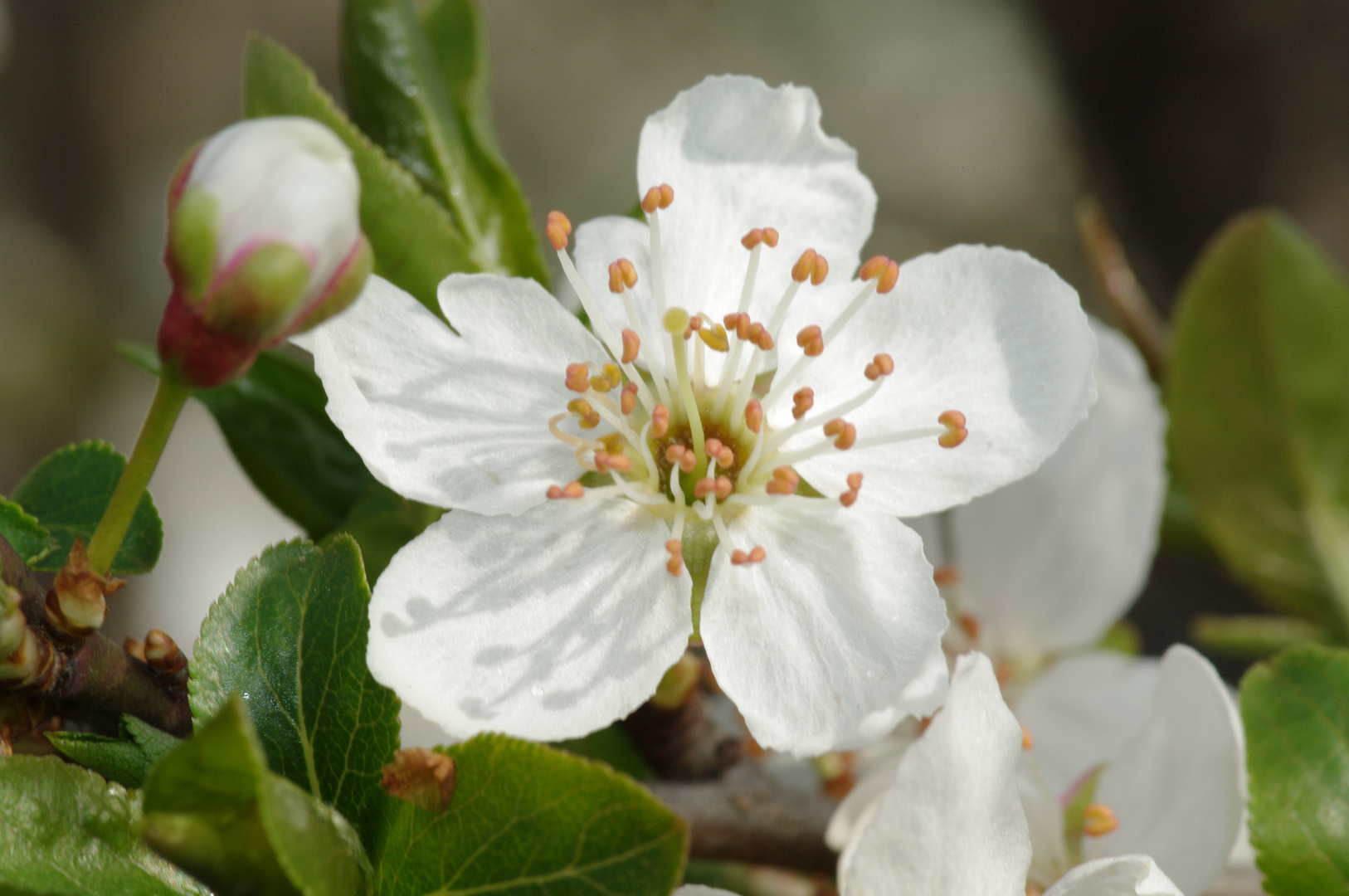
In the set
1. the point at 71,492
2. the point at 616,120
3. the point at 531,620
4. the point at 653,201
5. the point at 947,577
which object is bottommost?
the point at 616,120

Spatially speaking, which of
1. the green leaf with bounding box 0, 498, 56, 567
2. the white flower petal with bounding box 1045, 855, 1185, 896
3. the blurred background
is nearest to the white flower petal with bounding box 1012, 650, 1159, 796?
the white flower petal with bounding box 1045, 855, 1185, 896

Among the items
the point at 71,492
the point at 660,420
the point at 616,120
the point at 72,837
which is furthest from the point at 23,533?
the point at 616,120

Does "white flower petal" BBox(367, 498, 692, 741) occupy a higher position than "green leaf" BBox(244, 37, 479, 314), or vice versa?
"green leaf" BBox(244, 37, 479, 314)

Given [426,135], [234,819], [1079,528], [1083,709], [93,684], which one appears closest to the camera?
[234,819]

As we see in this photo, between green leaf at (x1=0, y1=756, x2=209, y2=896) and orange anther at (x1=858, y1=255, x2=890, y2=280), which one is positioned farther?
orange anther at (x1=858, y1=255, x2=890, y2=280)

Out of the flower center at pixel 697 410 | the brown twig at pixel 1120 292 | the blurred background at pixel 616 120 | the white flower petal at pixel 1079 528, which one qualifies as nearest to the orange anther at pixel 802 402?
the flower center at pixel 697 410

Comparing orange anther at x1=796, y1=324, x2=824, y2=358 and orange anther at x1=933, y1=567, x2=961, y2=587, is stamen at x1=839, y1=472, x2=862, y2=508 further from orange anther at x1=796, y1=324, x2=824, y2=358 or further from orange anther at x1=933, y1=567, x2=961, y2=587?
orange anther at x1=933, y1=567, x2=961, y2=587

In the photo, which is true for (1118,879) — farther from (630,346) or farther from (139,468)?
(139,468)
